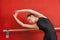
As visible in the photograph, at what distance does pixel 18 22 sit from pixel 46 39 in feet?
1.28

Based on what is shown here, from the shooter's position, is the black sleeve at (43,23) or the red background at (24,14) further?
the red background at (24,14)

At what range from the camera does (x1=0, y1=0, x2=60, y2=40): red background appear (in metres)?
1.85

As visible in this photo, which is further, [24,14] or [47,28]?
[24,14]

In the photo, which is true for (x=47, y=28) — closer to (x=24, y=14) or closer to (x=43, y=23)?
(x=43, y=23)

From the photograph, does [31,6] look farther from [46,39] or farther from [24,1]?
[46,39]

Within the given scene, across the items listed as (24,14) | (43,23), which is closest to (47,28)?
(43,23)

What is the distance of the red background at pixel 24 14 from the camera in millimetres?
1851

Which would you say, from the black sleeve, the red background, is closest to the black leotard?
the black sleeve

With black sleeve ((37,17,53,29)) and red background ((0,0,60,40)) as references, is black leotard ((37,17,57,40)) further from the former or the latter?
red background ((0,0,60,40))

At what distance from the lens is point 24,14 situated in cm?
186

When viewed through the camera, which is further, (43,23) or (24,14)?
(24,14)

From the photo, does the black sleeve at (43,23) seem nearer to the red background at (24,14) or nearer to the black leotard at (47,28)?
the black leotard at (47,28)

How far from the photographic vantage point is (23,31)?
6.11ft

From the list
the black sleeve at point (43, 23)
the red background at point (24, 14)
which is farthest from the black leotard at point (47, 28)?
the red background at point (24, 14)
